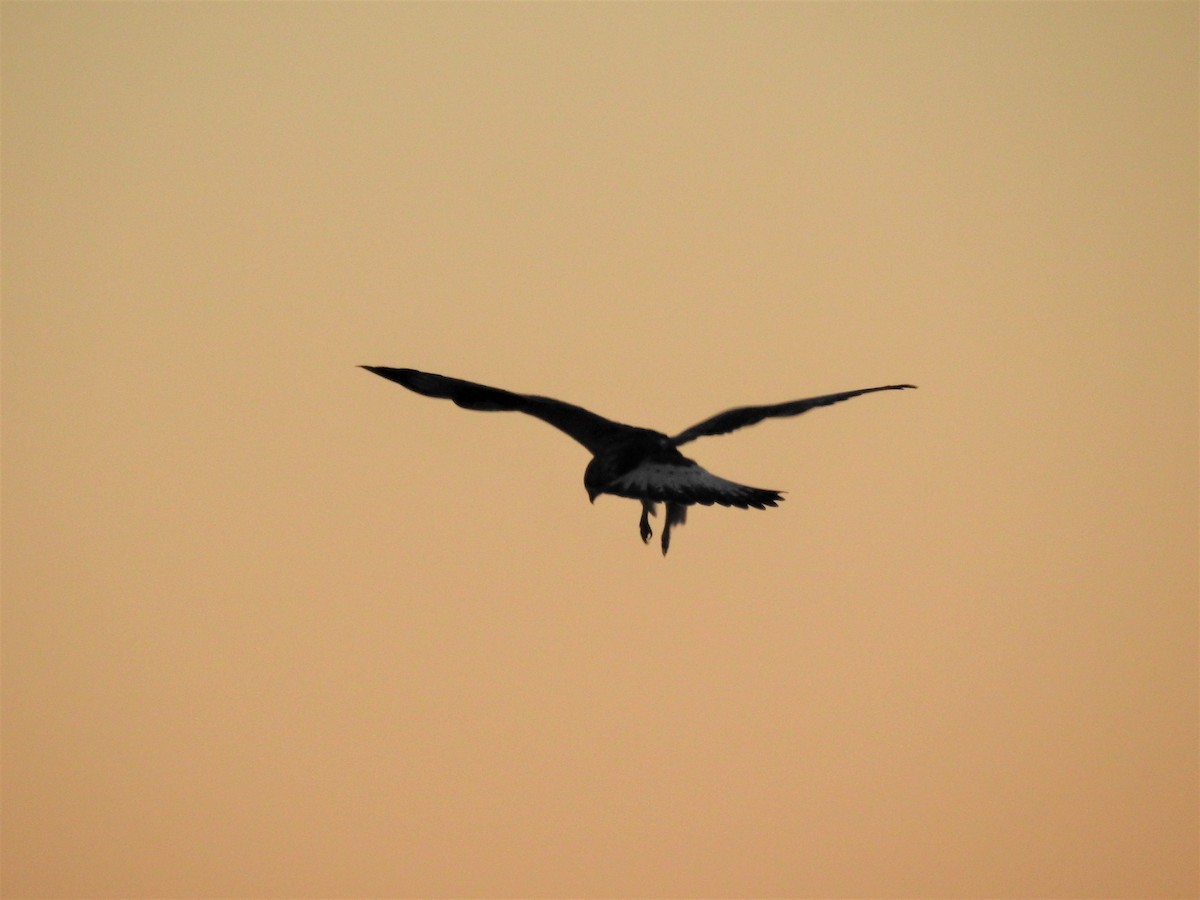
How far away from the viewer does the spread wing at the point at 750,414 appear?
6344 millimetres

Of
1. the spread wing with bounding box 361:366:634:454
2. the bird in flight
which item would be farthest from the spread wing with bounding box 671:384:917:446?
the spread wing with bounding box 361:366:634:454

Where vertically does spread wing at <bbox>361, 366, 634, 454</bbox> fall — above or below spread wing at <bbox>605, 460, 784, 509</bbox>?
above

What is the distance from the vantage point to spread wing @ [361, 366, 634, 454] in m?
5.90

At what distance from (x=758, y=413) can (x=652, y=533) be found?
2.38 ft

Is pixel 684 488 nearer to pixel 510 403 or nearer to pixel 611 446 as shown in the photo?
pixel 611 446

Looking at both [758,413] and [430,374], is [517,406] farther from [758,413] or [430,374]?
[758,413]

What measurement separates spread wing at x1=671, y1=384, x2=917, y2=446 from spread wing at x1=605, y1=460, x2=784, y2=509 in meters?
0.48

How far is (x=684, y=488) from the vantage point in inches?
226

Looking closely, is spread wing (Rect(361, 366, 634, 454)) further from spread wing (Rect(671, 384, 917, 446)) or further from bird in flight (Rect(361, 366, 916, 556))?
spread wing (Rect(671, 384, 917, 446))

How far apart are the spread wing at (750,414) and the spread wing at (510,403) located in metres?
0.45

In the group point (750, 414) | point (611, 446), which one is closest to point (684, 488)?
point (611, 446)

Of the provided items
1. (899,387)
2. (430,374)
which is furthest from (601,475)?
(899,387)

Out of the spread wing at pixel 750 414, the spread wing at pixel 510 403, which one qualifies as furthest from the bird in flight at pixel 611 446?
the spread wing at pixel 750 414

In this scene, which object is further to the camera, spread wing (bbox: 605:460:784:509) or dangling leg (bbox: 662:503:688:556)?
dangling leg (bbox: 662:503:688:556)
